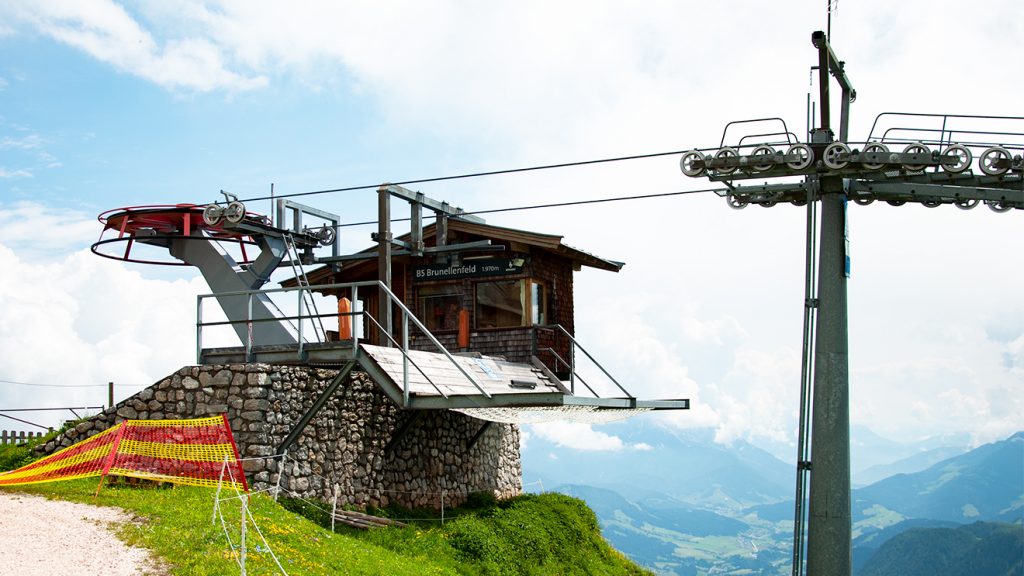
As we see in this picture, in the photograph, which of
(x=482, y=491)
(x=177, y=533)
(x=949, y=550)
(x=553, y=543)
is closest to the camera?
(x=177, y=533)

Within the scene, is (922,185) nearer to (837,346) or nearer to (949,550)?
(837,346)

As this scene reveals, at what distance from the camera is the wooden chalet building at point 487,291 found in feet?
84.9

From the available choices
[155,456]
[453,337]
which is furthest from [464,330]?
[155,456]

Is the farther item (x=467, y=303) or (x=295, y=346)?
(x=467, y=303)

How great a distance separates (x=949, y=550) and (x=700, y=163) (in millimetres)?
175374

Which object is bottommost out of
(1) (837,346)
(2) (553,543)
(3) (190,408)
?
(2) (553,543)

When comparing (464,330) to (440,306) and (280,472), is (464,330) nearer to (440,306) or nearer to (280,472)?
(440,306)

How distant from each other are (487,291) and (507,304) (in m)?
0.60

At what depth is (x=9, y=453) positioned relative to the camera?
20281mm

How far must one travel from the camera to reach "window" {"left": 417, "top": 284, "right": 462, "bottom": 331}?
26.6 metres

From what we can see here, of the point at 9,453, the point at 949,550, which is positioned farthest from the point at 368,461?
the point at 949,550

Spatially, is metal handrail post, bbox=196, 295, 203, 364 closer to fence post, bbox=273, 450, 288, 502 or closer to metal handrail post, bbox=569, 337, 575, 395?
fence post, bbox=273, 450, 288, 502

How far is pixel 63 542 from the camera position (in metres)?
13.2

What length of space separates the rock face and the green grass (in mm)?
714
